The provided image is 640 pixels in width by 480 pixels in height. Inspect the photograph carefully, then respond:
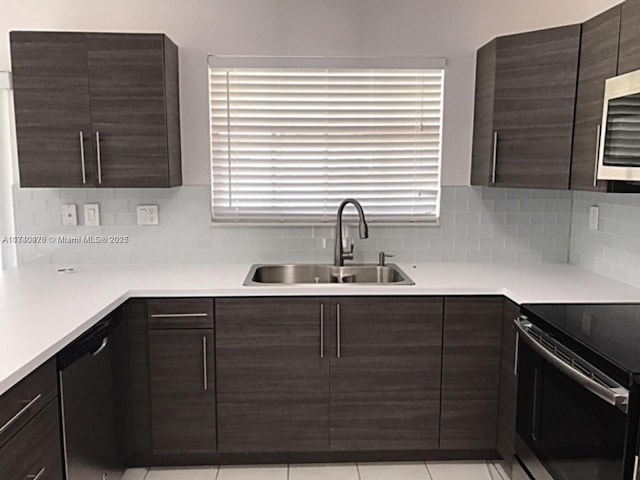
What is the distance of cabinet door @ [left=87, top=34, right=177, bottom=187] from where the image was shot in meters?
2.53

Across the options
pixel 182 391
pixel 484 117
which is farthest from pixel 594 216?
pixel 182 391

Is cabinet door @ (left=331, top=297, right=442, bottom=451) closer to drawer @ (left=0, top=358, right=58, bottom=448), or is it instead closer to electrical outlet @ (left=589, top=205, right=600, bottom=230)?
electrical outlet @ (left=589, top=205, right=600, bottom=230)

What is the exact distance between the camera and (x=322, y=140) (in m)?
2.99

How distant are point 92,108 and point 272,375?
1530 mm

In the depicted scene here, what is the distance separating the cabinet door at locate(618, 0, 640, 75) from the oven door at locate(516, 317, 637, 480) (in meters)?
1.04

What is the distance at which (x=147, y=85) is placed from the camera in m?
2.56

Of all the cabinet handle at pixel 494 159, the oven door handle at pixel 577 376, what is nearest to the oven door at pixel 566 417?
the oven door handle at pixel 577 376

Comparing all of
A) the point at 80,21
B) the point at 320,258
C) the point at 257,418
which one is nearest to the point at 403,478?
the point at 257,418

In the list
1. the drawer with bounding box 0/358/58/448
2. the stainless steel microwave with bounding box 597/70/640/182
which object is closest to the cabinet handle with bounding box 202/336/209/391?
the drawer with bounding box 0/358/58/448

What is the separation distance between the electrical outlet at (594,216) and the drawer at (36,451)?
260cm

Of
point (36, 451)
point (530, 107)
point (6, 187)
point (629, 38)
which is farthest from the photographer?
point (6, 187)

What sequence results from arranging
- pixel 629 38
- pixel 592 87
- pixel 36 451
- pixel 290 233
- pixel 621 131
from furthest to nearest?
1. pixel 290 233
2. pixel 592 87
3. pixel 629 38
4. pixel 621 131
5. pixel 36 451

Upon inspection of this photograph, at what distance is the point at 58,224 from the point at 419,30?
88.2 inches

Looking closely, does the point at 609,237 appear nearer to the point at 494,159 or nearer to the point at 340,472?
the point at 494,159
